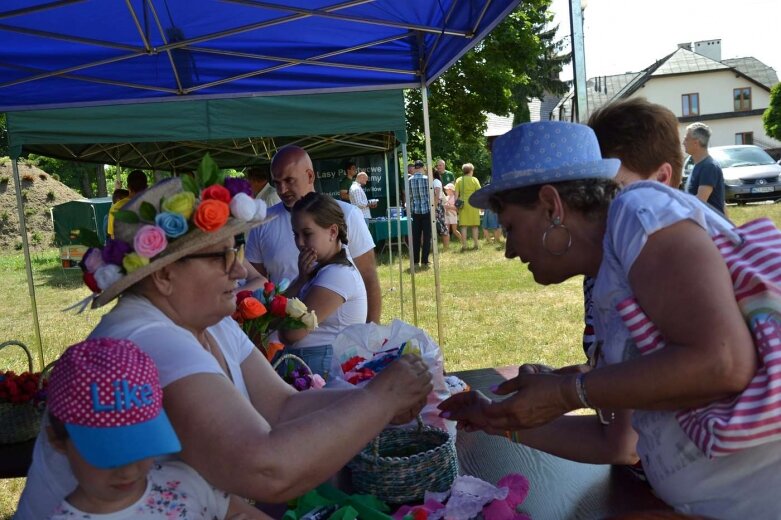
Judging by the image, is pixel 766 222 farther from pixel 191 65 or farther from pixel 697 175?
pixel 697 175

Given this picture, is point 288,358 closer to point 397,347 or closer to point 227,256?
point 397,347

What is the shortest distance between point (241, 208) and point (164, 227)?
186 millimetres

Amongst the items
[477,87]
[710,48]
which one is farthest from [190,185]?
[710,48]

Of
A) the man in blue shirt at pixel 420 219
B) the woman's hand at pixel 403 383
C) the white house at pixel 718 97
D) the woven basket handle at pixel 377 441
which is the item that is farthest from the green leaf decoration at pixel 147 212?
the white house at pixel 718 97

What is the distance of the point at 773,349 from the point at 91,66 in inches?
187

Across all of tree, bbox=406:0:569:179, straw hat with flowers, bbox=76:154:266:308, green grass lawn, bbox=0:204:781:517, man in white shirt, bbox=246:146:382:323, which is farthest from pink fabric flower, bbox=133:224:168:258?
tree, bbox=406:0:569:179

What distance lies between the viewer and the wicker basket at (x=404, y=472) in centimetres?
182

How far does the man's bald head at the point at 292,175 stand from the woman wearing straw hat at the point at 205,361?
110 inches

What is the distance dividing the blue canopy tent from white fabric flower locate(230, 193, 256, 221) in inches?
99.6

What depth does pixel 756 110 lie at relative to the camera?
52.8 meters

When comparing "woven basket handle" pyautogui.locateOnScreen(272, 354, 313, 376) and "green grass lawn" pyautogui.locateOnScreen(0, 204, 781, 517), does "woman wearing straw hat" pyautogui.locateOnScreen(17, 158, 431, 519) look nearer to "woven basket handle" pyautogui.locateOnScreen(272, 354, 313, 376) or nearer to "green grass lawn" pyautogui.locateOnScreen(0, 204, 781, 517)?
"woven basket handle" pyautogui.locateOnScreen(272, 354, 313, 376)

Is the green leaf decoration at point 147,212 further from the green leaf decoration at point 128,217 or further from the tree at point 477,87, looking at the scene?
the tree at point 477,87

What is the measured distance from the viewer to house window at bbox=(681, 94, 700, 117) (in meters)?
53.2

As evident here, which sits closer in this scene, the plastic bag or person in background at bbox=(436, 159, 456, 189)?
the plastic bag
